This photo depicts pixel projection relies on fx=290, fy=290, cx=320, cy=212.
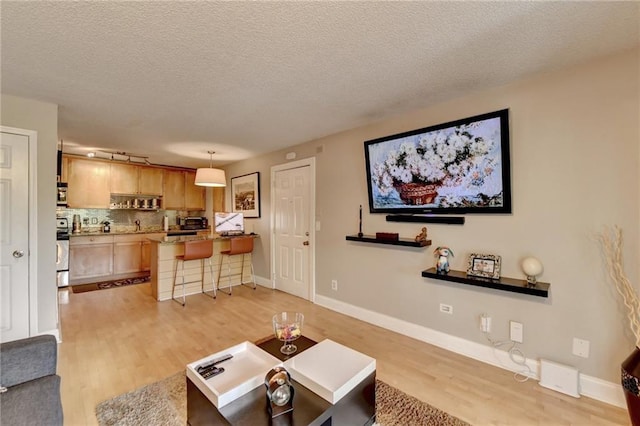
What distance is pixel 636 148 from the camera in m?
1.85

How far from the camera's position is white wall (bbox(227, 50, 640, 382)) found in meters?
1.92

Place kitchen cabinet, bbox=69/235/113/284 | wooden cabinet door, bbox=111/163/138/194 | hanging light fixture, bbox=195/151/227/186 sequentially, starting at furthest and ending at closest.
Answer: wooden cabinet door, bbox=111/163/138/194 < kitchen cabinet, bbox=69/235/113/284 < hanging light fixture, bbox=195/151/227/186

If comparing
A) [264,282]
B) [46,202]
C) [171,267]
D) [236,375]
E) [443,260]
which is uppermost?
[46,202]

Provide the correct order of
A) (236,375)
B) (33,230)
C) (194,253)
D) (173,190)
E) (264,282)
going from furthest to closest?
(173,190)
(264,282)
(194,253)
(33,230)
(236,375)

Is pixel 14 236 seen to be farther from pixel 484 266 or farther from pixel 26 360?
pixel 484 266

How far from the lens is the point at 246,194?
18.0ft

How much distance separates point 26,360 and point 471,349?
3.05m

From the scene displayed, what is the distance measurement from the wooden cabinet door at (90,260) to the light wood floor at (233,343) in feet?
3.52

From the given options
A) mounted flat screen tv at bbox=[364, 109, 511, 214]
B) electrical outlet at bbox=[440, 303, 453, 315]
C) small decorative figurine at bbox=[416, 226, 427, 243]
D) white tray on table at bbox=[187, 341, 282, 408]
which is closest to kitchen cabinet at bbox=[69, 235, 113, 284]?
white tray on table at bbox=[187, 341, 282, 408]

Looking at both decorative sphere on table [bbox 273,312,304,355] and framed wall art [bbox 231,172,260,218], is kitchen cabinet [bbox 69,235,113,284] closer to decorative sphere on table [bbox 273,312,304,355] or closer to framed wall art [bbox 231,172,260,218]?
framed wall art [bbox 231,172,260,218]

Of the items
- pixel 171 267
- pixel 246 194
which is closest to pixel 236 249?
pixel 171 267

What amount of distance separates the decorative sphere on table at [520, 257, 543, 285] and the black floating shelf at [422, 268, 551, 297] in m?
0.04

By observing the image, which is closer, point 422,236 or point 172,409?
point 172,409

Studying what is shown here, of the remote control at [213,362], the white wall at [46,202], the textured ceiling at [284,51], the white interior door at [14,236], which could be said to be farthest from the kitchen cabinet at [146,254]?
the remote control at [213,362]
